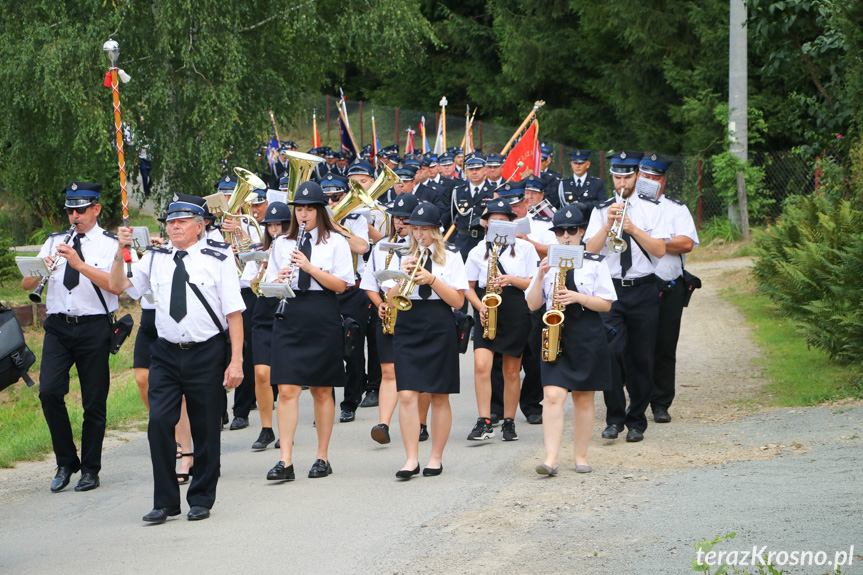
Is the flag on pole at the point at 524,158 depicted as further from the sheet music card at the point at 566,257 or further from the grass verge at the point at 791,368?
the sheet music card at the point at 566,257

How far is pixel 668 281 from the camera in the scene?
1014 cm

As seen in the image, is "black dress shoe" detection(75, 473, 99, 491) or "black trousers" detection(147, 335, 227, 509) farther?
"black dress shoe" detection(75, 473, 99, 491)

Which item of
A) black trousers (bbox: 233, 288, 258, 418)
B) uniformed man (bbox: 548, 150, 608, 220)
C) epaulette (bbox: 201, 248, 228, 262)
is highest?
uniformed man (bbox: 548, 150, 608, 220)

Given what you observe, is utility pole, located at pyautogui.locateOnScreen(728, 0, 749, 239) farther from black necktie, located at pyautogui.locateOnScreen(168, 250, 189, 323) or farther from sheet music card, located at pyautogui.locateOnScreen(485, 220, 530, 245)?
black necktie, located at pyautogui.locateOnScreen(168, 250, 189, 323)

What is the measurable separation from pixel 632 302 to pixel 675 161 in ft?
64.6

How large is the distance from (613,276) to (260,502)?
12.1ft

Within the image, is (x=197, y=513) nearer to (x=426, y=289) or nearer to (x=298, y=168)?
(x=426, y=289)

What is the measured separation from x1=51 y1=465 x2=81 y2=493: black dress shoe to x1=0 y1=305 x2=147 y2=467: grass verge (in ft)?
4.25

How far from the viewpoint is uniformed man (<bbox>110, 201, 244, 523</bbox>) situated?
7.51m

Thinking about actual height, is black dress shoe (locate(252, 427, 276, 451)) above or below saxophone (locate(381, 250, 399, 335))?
below

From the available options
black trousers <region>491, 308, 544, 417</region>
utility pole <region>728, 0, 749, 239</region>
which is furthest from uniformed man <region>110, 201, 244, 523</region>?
utility pole <region>728, 0, 749, 239</region>

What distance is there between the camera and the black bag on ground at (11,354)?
275 inches

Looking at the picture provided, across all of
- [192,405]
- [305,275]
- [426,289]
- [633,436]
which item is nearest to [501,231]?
[426,289]

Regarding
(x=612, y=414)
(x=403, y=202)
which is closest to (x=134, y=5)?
(x=403, y=202)
